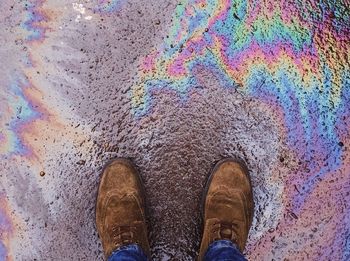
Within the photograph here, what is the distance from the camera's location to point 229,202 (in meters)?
1.91

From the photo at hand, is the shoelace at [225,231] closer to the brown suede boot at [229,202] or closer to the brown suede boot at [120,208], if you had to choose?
the brown suede boot at [229,202]

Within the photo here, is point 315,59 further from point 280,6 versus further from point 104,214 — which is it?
point 104,214

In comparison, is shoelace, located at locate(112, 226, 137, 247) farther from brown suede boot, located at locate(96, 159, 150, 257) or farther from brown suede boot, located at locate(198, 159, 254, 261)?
brown suede boot, located at locate(198, 159, 254, 261)

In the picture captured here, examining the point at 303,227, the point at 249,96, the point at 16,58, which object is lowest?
the point at 303,227

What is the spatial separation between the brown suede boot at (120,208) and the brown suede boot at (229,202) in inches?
11.5

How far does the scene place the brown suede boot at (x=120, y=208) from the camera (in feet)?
6.18

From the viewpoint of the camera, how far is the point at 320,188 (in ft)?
6.32

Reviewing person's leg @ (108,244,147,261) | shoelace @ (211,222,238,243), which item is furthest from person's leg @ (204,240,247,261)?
person's leg @ (108,244,147,261)

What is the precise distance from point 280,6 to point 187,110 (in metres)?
0.62

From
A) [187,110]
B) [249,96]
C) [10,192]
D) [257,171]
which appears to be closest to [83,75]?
[187,110]

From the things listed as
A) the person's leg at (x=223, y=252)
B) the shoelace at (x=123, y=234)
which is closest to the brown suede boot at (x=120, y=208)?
the shoelace at (x=123, y=234)

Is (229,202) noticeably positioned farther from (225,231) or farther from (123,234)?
(123,234)

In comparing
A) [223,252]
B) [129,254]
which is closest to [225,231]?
[223,252]

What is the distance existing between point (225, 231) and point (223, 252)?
4.9 inches
